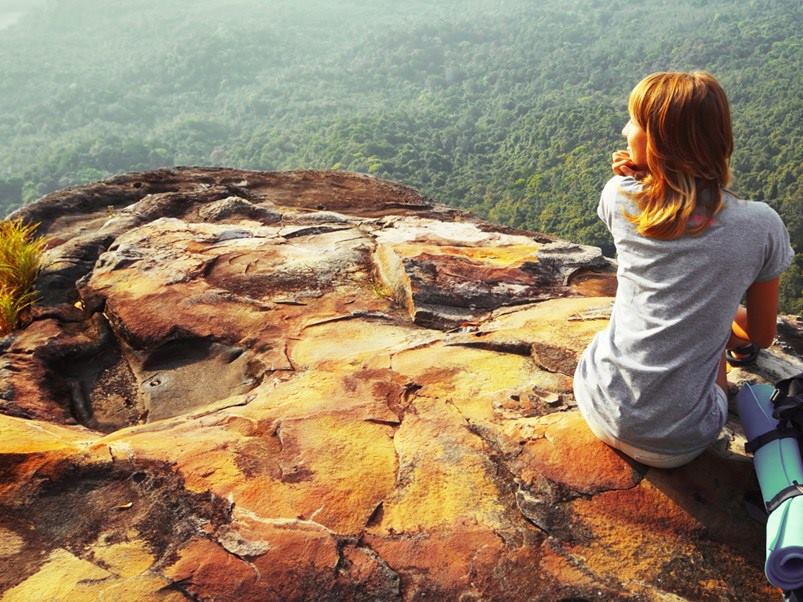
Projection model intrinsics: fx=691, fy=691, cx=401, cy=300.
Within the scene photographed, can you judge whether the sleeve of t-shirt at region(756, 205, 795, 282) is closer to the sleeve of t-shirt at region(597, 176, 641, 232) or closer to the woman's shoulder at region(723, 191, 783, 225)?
the woman's shoulder at region(723, 191, 783, 225)

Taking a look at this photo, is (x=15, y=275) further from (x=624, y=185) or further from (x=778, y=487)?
(x=778, y=487)

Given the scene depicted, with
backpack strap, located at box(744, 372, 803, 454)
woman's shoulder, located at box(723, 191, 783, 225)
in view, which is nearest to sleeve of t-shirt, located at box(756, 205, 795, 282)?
woman's shoulder, located at box(723, 191, 783, 225)

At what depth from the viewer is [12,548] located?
2.74m

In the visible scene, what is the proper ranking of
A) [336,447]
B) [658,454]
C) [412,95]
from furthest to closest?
1. [412,95]
2. [336,447]
3. [658,454]

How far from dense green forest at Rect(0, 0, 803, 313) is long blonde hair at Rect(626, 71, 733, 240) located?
26.7m

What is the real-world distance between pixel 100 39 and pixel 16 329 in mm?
203379

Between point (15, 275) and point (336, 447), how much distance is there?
3.70 m

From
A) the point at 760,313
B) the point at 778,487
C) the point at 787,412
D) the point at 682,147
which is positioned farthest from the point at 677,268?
the point at 778,487

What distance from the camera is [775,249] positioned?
248 cm

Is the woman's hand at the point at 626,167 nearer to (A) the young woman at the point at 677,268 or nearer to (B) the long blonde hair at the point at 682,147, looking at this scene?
(A) the young woman at the point at 677,268

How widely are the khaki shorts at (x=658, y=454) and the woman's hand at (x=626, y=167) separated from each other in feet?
2.93

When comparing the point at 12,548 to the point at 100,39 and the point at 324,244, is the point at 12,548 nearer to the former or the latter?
the point at 324,244

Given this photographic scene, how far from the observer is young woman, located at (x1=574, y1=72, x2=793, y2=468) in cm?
236

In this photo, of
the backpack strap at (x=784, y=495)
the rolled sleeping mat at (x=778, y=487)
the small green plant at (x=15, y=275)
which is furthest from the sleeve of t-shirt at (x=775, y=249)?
the small green plant at (x=15, y=275)
